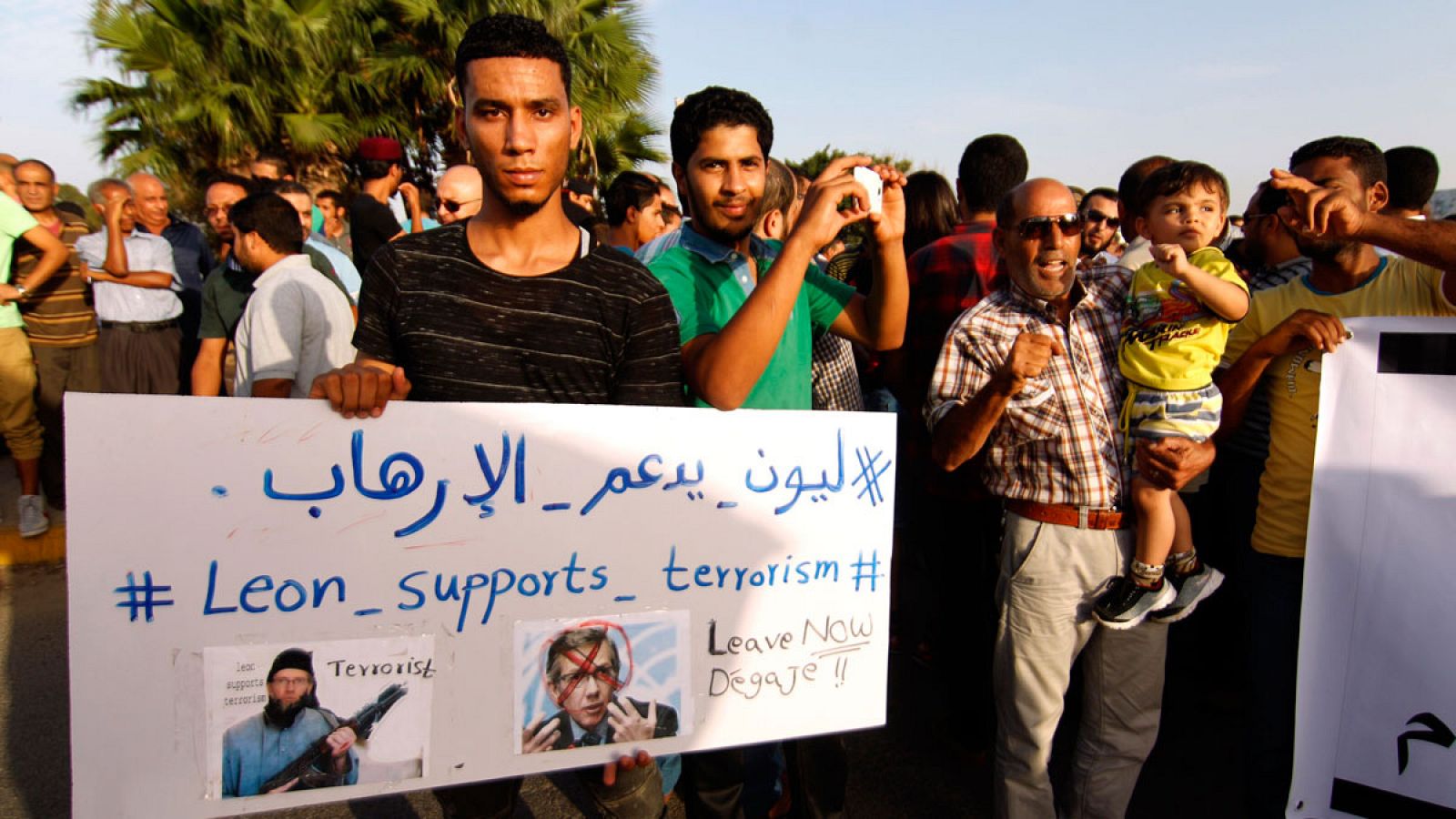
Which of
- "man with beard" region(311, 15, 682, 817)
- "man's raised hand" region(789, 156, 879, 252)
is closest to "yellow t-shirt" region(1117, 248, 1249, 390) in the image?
"man's raised hand" region(789, 156, 879, 252)

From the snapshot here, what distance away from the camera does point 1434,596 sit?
178cm

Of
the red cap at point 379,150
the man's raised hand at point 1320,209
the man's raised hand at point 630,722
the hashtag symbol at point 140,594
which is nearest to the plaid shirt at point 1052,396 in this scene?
the man's raised hand at point 1320,209

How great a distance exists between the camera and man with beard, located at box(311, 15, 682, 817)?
5.13 feet

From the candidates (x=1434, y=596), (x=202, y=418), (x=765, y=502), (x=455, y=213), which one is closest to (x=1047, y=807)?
(x=1434, y=596)

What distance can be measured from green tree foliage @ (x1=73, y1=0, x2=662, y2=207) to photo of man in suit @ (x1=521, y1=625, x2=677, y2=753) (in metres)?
12.1

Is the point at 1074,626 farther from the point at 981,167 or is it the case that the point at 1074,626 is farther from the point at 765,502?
the point at 981,167

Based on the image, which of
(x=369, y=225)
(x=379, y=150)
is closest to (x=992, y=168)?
(x=369, y=225)

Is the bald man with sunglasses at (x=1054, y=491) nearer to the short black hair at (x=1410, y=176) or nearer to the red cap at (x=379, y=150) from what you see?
the short black hair at (x=1410, y=176)

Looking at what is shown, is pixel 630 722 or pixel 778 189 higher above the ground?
pixel 778 189

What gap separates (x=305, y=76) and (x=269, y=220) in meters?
11.3

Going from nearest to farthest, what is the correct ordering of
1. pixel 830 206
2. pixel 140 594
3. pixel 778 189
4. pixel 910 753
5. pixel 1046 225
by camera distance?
pixel 140 594, pixel 830 206, pixel 1046 225, pixel 778 189, pixel 910 753

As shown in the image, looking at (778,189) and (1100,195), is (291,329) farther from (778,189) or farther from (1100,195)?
(1100,195)

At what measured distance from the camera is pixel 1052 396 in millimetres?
1984

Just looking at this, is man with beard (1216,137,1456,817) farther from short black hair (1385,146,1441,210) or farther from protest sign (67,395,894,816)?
short black hair (1385,146,1441,210)
